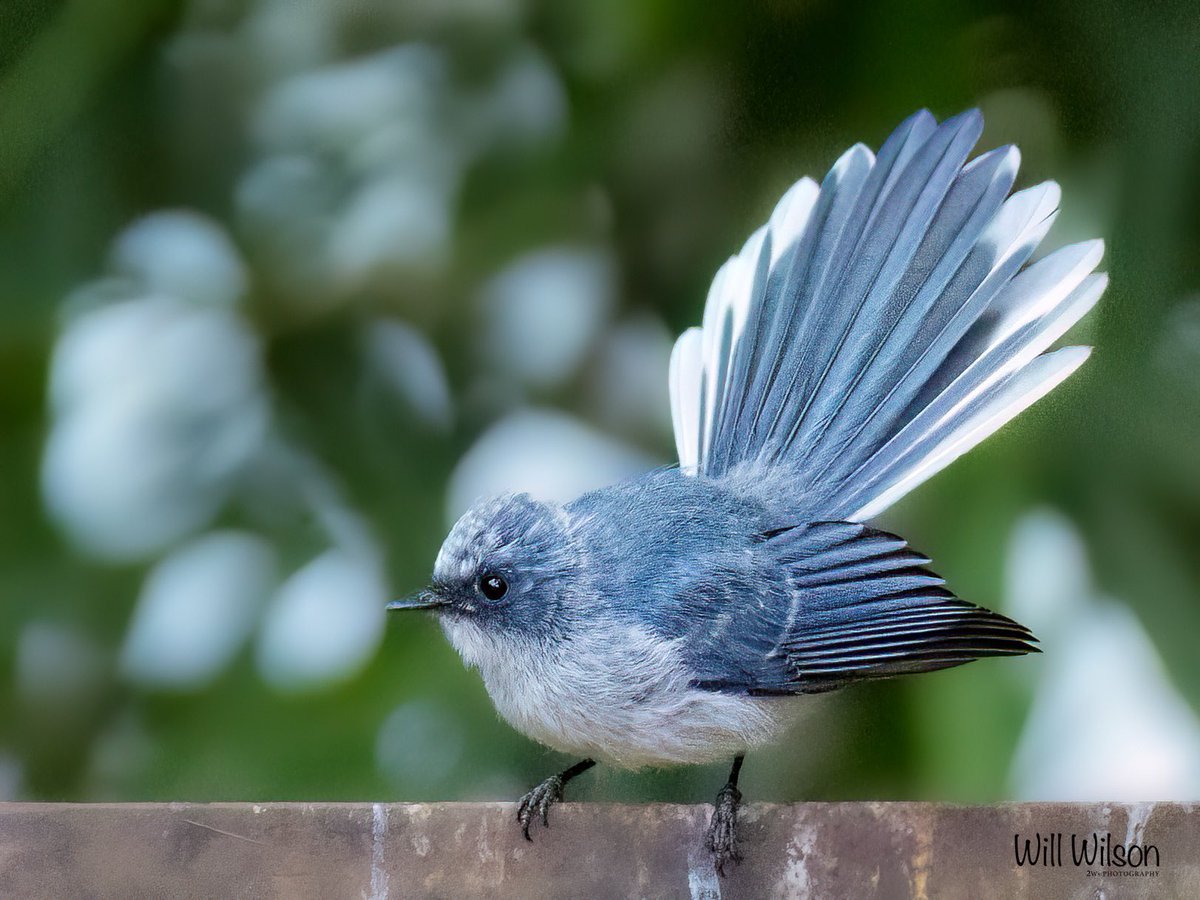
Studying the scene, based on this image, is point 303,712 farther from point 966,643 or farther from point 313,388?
point 966,643

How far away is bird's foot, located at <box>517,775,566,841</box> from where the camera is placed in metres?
0.79

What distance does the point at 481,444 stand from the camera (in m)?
1.27

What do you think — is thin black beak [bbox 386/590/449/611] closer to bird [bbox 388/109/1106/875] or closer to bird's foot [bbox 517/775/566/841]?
bird [bbox 388/109/1106/875]

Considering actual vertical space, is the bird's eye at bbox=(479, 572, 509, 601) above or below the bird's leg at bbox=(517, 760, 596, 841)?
above

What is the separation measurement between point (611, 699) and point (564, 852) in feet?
0.41

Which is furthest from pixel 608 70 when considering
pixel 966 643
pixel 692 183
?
pixel 966 643

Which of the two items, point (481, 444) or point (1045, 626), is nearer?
point (1045, 626)

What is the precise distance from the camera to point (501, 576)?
0.88 meters

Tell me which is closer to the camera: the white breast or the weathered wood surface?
the weathered wood surface

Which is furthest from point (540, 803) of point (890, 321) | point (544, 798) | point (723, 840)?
point (890, 321)

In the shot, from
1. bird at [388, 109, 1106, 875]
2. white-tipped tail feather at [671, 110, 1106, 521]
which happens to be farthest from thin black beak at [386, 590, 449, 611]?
white-tipped tail feather at [671, 110, 1106, 521]

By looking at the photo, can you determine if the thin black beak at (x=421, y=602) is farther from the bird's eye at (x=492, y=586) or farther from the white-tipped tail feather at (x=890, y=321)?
the white-tipped tail feather at (x=890, y=321)

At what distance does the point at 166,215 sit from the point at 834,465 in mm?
807

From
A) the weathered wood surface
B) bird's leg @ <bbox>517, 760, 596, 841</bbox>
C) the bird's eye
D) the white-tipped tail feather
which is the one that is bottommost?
Answer: the weathered wood surface
